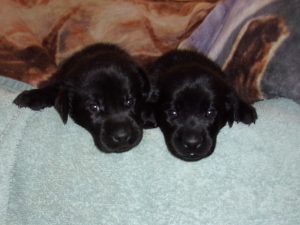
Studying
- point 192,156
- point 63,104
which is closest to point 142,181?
point 192,156

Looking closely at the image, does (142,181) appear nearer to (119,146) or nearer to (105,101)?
(119,146)

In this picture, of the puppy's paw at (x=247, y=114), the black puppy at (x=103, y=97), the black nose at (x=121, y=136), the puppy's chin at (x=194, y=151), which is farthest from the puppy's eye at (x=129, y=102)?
the puppy's paw at (x=247, y=114)

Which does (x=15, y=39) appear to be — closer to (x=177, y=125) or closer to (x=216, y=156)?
(x=177, y=125)

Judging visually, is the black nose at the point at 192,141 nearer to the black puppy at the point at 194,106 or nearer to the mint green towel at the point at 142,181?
the black puppy at the point at 194,106

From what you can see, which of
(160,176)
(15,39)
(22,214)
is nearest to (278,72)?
(160,176)

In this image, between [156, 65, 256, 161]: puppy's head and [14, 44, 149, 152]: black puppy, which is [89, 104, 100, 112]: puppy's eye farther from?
[156, 65, 256, 161]: puppy's head

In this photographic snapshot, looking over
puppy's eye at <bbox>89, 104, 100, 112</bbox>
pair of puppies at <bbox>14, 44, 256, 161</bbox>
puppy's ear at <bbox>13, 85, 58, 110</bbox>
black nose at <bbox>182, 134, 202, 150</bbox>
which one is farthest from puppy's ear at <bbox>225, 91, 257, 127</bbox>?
puppy's ear at <bbox>13, 85, 58, 110</bbox>
